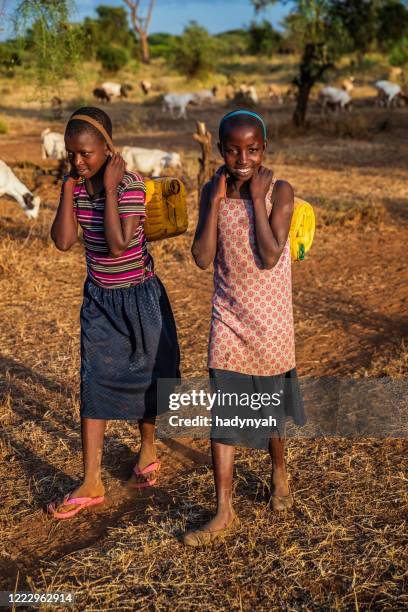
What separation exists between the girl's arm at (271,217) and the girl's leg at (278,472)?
0.71 m

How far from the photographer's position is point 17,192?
7.85 metres

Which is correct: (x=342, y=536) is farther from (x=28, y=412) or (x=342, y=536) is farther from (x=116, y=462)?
(x=28, y=412)

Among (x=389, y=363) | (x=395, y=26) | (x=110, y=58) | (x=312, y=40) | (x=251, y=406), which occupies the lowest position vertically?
(x=389, y=363)

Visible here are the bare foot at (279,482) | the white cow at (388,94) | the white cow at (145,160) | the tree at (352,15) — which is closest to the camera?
the bare foot at (279,482)

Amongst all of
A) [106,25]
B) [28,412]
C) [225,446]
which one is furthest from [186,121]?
[106,25]

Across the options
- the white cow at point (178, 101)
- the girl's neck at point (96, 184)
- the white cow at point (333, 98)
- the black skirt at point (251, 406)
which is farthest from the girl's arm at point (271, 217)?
the white cow at point (178, 101)

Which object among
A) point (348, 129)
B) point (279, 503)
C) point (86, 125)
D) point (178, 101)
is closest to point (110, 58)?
point (178, 101)

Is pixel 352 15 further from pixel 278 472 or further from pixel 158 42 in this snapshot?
pixel 158 42

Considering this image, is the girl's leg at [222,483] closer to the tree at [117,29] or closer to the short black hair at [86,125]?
the short black hair at [86,125]

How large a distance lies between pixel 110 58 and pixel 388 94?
15.8 m

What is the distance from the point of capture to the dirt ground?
2373mm

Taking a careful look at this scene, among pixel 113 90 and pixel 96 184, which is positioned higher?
pixel 113 90

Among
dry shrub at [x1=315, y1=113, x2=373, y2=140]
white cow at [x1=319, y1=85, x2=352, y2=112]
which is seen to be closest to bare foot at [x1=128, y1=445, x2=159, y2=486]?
dry shrub at [x1=315, y1=113, x2=373, y2=140]

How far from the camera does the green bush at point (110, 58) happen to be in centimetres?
3109
